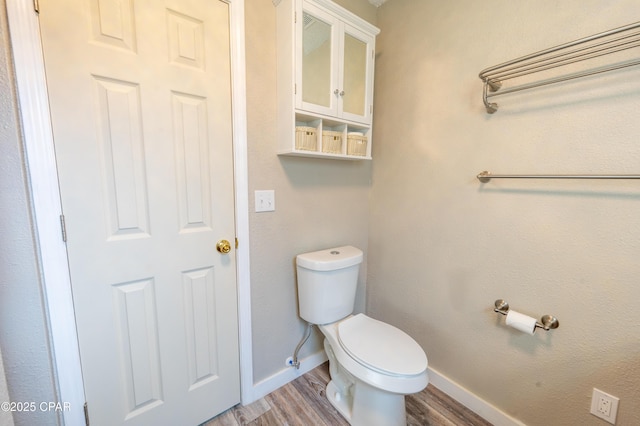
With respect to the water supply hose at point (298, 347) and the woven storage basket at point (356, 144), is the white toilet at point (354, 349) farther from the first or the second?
the woven storage basket at point (356, 144)

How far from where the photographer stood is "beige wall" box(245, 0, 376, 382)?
1293mm

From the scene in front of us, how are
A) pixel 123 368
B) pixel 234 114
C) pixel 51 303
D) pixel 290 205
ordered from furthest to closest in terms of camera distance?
pixel 290 205, pixel 234 114, pixel 123 368, pixel 51 303

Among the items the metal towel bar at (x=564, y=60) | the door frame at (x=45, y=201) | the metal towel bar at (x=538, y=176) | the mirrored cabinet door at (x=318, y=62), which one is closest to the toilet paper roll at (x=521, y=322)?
the metal towel bar at (x=538, y=176)

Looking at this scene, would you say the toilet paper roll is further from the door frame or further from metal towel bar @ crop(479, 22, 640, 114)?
the door frame

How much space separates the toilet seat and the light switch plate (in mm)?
754

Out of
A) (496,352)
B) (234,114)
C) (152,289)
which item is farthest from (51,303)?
(496,352)

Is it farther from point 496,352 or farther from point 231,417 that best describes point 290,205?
point 496,352

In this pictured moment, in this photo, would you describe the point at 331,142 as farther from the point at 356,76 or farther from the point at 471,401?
the point at 471,401

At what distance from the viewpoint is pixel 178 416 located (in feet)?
4.05

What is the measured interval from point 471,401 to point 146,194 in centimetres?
193

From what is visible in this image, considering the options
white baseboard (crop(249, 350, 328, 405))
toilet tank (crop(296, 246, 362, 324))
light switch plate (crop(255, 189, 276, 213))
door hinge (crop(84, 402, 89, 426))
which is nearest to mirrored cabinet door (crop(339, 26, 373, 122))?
light switch plate (crop(255, 189, 276, 213))

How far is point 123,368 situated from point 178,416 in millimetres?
392

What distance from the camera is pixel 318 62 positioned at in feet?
4.44

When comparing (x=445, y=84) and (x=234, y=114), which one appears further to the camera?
(x=445, y=84)
